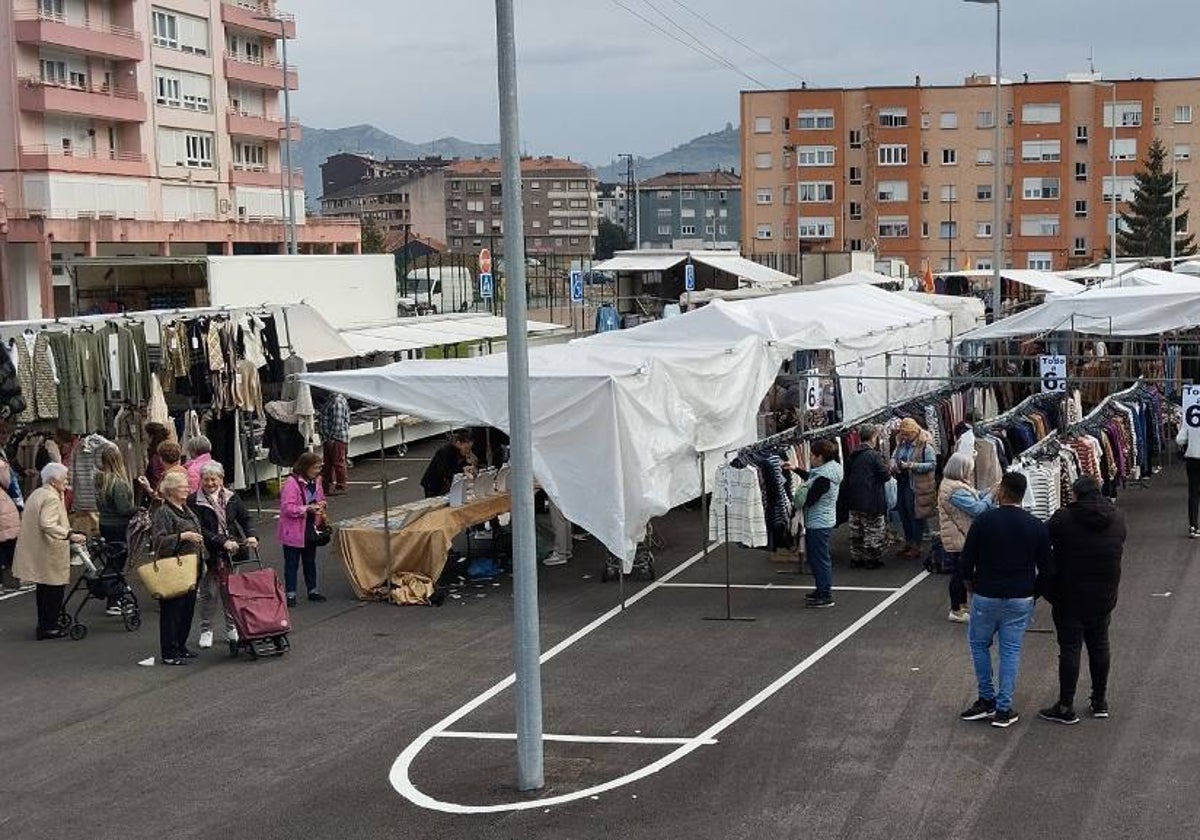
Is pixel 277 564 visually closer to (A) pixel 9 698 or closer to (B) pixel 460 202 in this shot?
(A) pixel 9 698

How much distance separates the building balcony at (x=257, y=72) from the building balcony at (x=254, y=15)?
128cm

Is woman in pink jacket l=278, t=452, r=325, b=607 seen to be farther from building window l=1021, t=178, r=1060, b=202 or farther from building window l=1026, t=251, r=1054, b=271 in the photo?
building window l=1021, t=178, r=1060, b=202

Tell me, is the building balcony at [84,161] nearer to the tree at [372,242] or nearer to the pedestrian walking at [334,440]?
the pedestrian walking at [334,440]

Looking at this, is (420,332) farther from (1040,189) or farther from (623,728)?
(1040,189)

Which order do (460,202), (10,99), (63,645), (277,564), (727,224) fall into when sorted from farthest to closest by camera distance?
(727,224)
(460,202)
(10,99)
(277,564)
(63,645)

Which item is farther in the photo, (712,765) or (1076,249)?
(1076,249)

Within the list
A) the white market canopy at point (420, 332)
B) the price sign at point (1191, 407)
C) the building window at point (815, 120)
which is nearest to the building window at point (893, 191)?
the building window at point (815, 120)

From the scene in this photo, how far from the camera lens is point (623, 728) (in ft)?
35.3

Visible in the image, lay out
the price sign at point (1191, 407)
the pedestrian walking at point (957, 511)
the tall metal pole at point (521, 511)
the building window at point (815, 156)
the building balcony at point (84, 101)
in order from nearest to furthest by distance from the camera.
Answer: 1. the tall metal pole at point (521, 511)
2. the pedestrian walking at point (957, 511)
3. the price sign at point (1191, 407)
4. the building balcony at point (84, 101)
5. the building window at point (815, 156)

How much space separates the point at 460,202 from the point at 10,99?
120 m

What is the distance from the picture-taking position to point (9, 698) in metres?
12.3

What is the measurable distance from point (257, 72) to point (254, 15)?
2.76 metres

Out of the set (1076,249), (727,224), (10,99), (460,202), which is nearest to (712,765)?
(10,99)

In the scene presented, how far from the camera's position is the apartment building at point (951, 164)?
8119 cm
